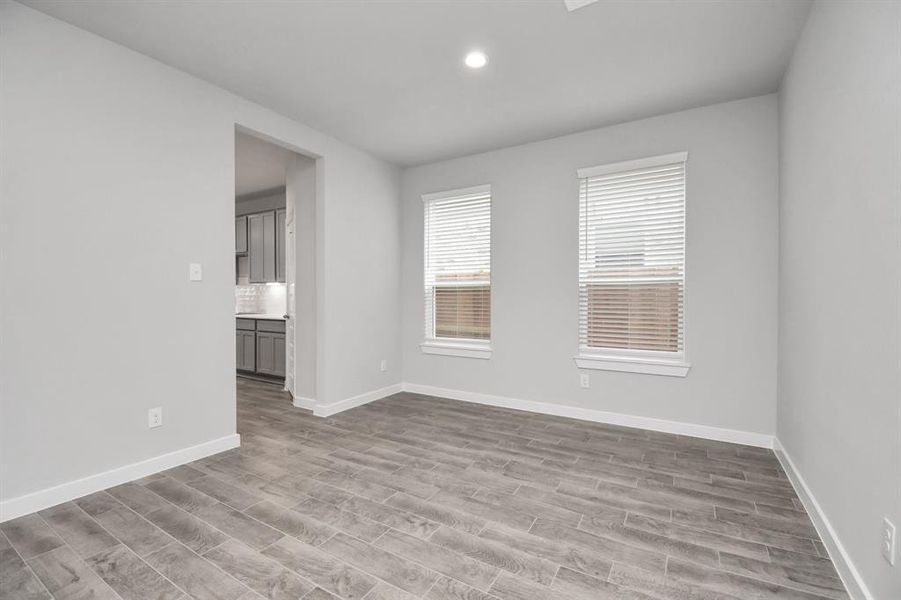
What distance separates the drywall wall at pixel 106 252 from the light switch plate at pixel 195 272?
46mm

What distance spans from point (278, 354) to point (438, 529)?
4.36m

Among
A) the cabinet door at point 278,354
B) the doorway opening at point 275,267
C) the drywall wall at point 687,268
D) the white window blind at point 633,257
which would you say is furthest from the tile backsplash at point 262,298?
the white window blind at point 633,257

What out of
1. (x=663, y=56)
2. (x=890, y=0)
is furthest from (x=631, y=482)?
(x=663, y=56)

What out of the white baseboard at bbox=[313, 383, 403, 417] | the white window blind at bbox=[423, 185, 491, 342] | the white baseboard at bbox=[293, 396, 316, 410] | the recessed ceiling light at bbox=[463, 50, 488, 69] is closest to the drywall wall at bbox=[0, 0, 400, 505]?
the white baseboard at bbox=[313, 383, 403, 417]

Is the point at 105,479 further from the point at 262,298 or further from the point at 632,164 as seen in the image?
the point at 262,298

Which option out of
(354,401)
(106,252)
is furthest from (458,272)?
Answer: (106,252)

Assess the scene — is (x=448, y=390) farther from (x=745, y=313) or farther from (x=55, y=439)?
(x=55, y=439)

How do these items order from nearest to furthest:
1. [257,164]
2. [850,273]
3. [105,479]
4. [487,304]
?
[850,273], [105,479], [487,304], [257,164]

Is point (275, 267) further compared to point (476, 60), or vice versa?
point (275, 267)

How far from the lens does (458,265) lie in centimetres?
499

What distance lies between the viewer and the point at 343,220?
445cm

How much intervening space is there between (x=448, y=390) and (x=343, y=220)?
226 cm

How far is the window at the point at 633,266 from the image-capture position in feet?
12.3

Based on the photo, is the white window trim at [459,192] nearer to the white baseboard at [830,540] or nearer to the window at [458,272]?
the window at [458,272]
